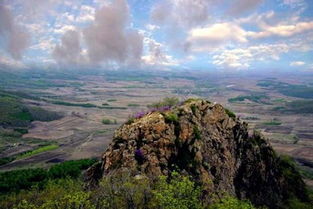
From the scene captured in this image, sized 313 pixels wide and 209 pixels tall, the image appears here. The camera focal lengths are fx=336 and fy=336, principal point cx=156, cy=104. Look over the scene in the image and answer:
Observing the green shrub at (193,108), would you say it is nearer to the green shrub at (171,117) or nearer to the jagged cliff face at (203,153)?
the jagged cliff face at (203,153)

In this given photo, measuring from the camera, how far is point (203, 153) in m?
57.5

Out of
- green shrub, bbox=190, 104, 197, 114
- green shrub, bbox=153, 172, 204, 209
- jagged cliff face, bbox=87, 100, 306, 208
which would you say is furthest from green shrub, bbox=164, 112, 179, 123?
green shrub, bbox=153, 172, 204, 209

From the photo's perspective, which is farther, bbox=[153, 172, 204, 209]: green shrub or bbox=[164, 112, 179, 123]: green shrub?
bbox=[164, 112, 179, 123]: green shrub

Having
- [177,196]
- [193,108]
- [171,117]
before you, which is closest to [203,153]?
[171,117]

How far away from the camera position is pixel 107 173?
167 ft

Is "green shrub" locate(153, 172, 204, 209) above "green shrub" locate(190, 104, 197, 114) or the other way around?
the other way around

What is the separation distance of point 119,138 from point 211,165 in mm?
16413

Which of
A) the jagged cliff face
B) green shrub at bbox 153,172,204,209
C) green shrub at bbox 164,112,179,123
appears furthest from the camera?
green shrub at bbox 164,112,179,123

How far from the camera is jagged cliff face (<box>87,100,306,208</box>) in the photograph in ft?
170

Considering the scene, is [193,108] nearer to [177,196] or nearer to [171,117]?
[171,117]

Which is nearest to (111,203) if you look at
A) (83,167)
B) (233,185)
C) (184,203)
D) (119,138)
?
(184,203)

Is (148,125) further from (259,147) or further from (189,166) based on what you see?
(259,147)

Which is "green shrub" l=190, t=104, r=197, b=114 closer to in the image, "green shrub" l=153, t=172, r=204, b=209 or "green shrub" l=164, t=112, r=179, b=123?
"green shrub" l=164, t=112, r=179, b=123

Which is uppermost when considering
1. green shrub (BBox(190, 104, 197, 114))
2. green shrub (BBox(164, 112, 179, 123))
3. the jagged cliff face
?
green shrub (BBox(190, 104, 197, 114))
